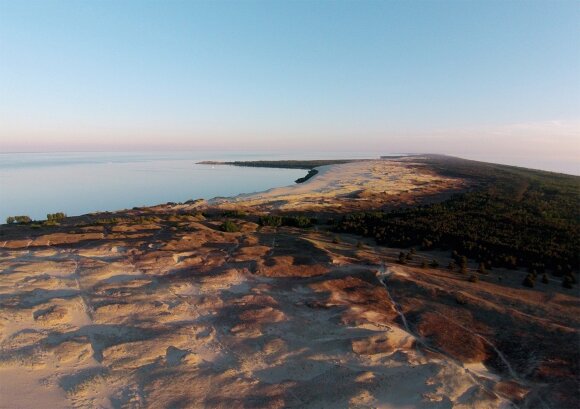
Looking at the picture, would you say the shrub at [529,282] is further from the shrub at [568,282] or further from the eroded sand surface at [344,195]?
the eroded sand surface at [344,195]

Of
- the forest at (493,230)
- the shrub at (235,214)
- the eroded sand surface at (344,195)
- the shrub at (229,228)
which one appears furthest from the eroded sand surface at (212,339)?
the eroded sand surface at (344,195)

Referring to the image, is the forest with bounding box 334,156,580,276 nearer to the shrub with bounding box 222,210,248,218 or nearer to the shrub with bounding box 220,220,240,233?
the shrub with bounding box 220,220,240,233

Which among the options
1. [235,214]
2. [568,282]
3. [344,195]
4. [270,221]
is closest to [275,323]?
[568,282]

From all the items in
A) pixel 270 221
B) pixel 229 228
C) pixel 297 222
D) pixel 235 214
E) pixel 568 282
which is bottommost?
pixel 235 214

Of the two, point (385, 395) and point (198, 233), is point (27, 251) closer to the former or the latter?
point (198, 233)

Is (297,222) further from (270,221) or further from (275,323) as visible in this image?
(275,323)

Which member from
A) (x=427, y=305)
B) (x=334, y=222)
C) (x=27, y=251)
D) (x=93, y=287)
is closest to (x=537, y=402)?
(x=427, y=305)
